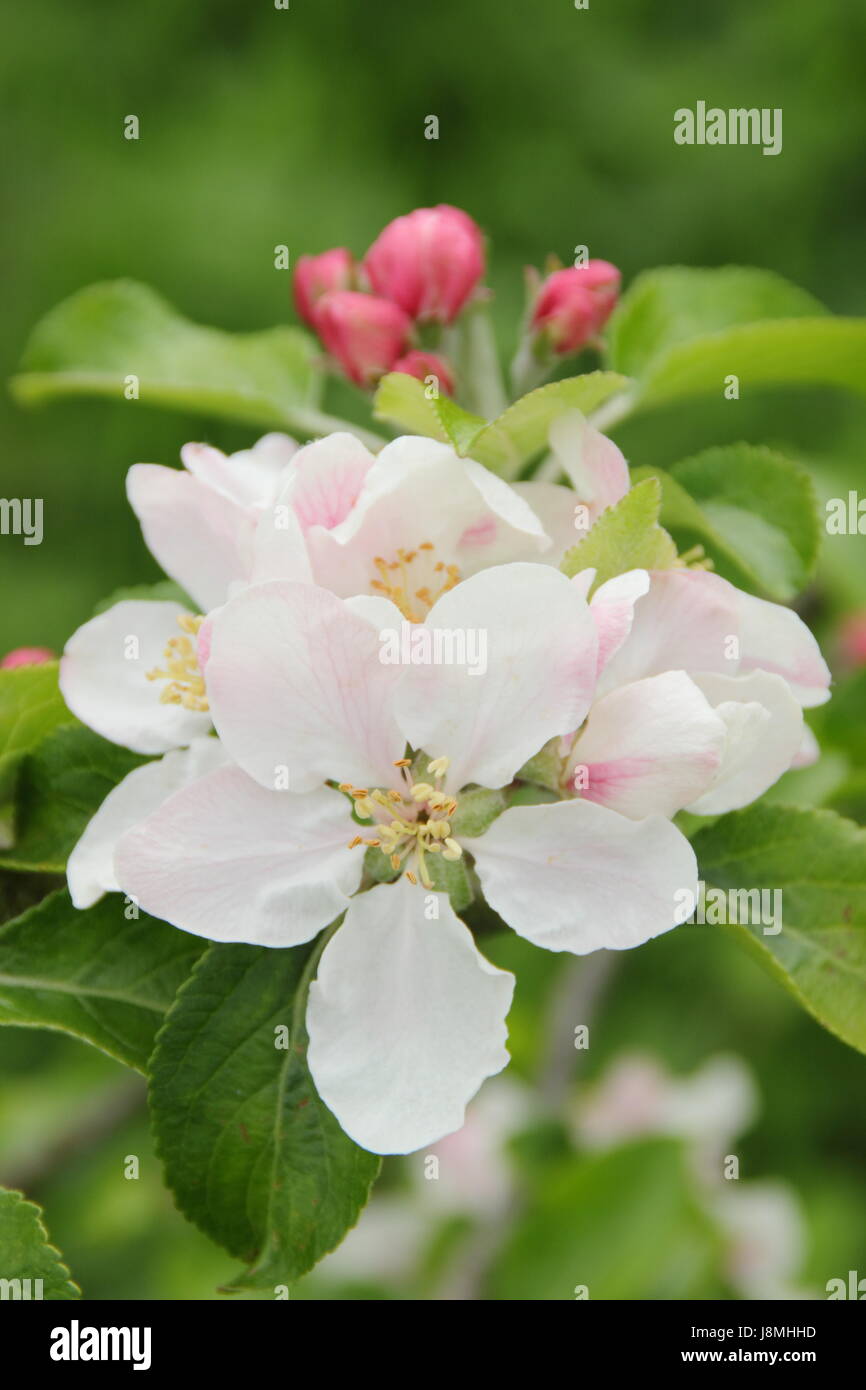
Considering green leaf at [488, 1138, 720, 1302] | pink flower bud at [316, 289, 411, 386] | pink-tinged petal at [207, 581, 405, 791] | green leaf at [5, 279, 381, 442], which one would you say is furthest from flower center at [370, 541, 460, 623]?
green leaf at [488, 1138, 720, 1302]

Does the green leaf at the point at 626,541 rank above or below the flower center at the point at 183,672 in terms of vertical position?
above

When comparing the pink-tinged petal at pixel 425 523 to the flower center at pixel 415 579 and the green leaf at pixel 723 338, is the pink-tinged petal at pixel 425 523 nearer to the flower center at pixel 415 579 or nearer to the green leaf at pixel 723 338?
the flower center at pixel 415 579

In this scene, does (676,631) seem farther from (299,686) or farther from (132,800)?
(132,800)

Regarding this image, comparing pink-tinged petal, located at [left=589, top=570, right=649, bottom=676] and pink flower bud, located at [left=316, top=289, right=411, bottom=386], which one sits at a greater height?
pink flower bud, located at [left=316, top=289, right=411, bottom=386]

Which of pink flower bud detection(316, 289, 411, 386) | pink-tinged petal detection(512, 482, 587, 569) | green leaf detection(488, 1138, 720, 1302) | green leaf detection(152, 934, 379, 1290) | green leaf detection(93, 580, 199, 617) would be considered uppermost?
pink flower bud detection(316, 289, 411, 386)

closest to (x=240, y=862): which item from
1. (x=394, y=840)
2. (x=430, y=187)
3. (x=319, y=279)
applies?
(x=394, y=840)

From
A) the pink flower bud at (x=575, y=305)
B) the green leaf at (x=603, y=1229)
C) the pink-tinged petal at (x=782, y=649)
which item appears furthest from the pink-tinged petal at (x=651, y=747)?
the green leaf at (x=603, y=1229)

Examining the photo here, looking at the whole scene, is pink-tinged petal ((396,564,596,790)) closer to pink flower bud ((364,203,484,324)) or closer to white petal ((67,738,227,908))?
white petal ((67,738,227,908))

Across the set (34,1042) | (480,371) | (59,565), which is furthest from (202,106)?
(480,371)
